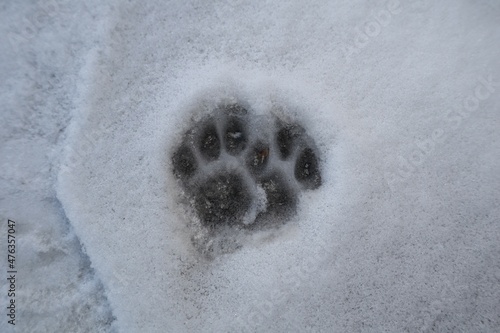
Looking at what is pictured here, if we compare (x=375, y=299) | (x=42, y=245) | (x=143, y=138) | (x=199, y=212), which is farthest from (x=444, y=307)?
(x=42, y=245)

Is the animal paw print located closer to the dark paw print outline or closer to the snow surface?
the dark paw print outline

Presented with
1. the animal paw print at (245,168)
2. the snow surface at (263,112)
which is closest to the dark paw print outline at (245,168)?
the animal paw print at (245,168)

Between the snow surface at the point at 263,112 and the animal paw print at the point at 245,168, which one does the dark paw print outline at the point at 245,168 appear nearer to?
the animal paw print at the point at 245,168

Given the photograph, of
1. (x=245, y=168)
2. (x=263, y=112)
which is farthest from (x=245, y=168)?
(x=263, y=112)

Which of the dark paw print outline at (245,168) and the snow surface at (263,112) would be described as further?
the dark paw print outline at (245,168)

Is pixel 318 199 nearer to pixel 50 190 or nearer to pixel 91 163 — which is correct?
pixel 91 163
